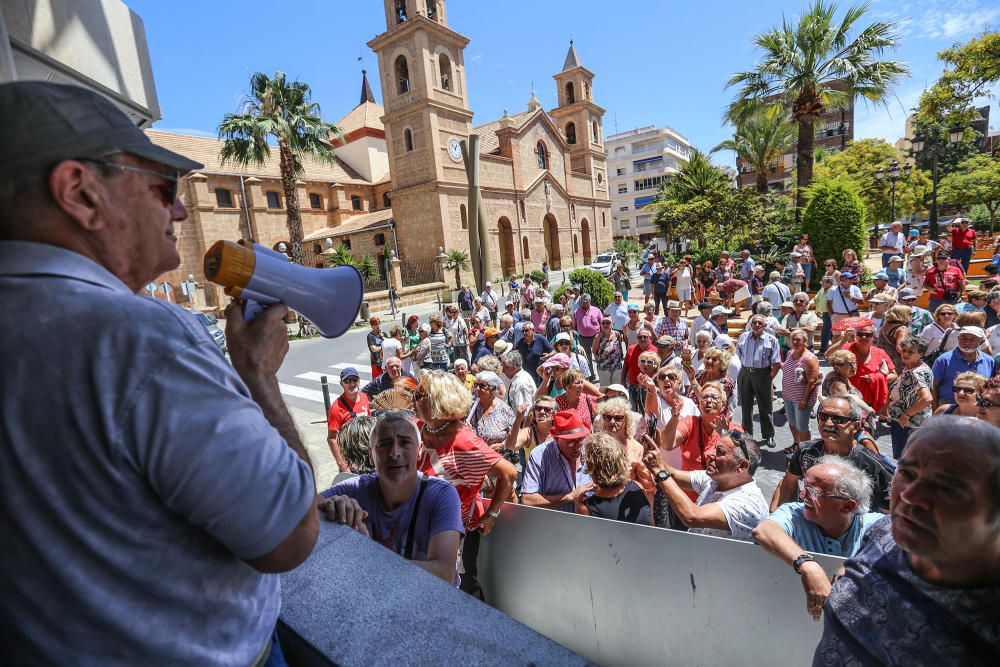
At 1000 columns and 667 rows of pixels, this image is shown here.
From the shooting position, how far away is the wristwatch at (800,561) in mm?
2199

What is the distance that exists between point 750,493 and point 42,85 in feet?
11.6

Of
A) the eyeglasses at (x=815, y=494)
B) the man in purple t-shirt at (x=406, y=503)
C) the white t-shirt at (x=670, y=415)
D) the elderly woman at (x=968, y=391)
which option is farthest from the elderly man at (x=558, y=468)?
the elderly woman at (x=968, y=391)

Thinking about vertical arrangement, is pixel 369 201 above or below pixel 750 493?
above

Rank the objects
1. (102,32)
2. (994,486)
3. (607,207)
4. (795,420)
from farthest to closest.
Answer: (607,207), (795,420), (102,32), (994,486)

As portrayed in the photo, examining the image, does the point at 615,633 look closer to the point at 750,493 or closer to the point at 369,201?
the point at 750,493

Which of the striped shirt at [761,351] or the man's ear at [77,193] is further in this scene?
the striped shirt at [761,351]

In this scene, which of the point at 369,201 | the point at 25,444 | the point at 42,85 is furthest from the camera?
the point at 369,201

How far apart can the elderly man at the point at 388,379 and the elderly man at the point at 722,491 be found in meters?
3.91

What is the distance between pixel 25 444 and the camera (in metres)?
0.74

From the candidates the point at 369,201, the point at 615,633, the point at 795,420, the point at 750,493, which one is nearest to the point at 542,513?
the point at 615,633

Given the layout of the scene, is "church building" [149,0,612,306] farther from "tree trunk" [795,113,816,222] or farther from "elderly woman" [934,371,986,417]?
"elderly woman" [934,371,986,417]

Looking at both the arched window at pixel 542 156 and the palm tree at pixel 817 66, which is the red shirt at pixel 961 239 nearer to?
the palm tree at pixel 817 66

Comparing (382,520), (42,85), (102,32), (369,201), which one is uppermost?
(369,201)

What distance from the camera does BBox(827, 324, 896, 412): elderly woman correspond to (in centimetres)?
503
